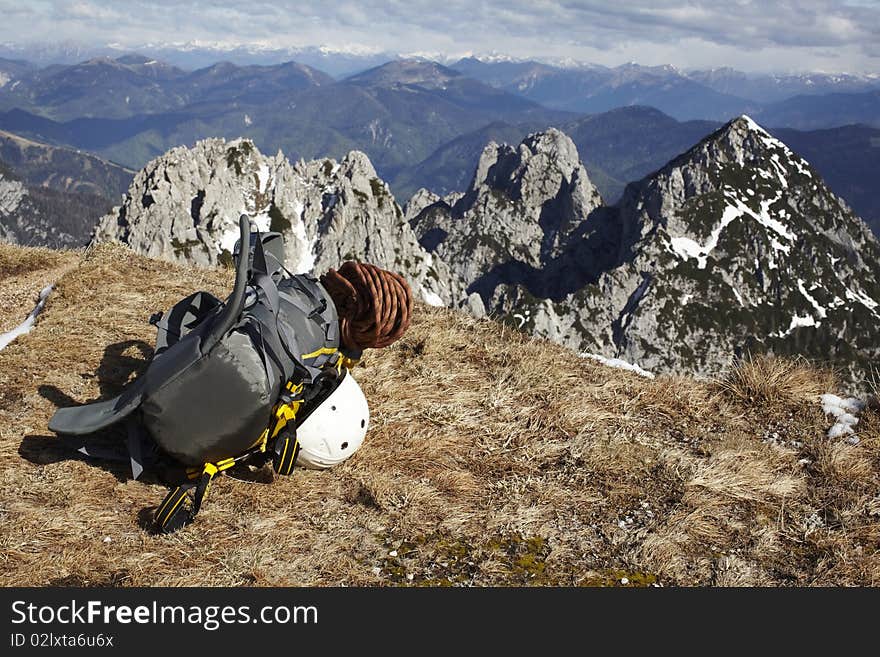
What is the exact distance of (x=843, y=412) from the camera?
9.04 metres

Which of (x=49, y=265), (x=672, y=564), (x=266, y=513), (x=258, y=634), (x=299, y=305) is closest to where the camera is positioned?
(x=258, y=634)

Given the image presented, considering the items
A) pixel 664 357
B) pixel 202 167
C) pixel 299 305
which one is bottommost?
pixel 664 357

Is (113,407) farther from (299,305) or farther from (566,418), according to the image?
(566,418)

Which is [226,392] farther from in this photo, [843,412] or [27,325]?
[843,412]

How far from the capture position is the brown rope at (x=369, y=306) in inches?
299

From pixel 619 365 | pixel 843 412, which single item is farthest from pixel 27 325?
pixel 843 412

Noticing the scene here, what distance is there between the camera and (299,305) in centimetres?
694

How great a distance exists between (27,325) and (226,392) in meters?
6.43

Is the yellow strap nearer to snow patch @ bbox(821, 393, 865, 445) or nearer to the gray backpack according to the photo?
the gray backpack

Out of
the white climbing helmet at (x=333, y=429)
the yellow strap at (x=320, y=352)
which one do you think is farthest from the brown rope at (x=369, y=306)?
the white climbing helmet at (x=333, y=429)

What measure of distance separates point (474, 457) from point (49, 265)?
→ 12.5 meters

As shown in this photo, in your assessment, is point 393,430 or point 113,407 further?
point 393,430

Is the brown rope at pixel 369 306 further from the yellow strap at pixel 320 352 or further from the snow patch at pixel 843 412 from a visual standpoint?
the snow patch at pixel 843 412

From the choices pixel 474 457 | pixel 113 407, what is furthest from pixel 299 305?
pixel 474 457
